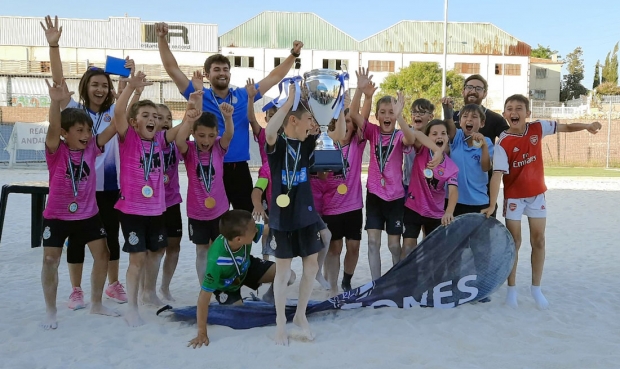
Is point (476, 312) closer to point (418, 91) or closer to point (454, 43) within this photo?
point (418, 91)

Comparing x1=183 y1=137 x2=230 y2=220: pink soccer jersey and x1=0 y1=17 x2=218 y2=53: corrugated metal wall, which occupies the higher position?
x1=0 y1=17 x2=218 y2=53: corrugated metal wall

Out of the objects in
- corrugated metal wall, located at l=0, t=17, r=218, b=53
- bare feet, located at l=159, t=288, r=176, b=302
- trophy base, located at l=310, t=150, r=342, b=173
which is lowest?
bare feet, located at l=159, t=288, r=176, b=302

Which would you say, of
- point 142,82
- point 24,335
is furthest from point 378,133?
point 24,335

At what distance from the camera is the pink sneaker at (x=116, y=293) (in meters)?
5.35

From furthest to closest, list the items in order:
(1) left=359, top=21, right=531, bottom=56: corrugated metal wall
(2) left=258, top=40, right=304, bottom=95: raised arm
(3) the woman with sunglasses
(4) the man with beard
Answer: (1) left=359, top=21, right=531, bottom=56: corrugated metal wall, (4) the man with beard, (2) left=258, top=40, right=304, bottom=95: raised arm, (3) the woman with sunglasses

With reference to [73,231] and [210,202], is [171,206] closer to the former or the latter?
[210,202]

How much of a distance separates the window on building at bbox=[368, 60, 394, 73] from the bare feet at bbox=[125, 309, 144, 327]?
4646 centimetres

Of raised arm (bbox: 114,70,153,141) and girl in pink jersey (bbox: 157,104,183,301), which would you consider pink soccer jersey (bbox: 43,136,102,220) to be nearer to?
raised arm (bbox: 114,70,153,141)

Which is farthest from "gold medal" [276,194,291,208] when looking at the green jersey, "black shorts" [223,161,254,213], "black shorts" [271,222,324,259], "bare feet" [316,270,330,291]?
"bare feet" [316,270,330,291]

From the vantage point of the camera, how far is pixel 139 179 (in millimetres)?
4691

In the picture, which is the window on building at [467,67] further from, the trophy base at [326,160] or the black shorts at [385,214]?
the trophy base at [326,160]

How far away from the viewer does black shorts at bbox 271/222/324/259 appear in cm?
428

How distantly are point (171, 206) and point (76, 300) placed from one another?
118 cm

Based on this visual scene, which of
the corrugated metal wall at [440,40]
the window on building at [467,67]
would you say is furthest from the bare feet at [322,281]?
the window on building at [467,67]
